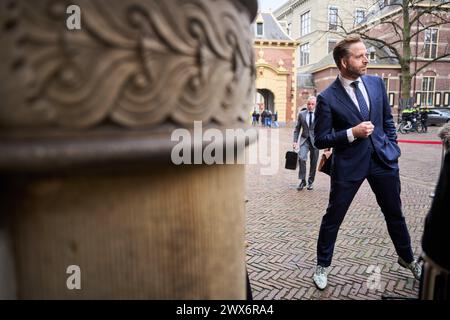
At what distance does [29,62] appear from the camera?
0.53 metres

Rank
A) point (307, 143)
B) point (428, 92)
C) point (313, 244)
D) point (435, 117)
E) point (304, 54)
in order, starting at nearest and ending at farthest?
point (313, 244) → point (307, 143) → point (435, 117) → point (428, 92) → point (304, 54)

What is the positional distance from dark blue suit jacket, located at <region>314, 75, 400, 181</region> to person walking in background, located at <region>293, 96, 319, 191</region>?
4.15 metres

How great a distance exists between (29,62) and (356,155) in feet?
8.23

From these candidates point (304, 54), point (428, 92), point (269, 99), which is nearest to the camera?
point (428, 92)

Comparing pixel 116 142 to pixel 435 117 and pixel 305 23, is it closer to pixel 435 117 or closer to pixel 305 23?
pixel 435 117

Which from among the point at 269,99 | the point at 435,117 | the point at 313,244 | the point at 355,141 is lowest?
the point at 313,244

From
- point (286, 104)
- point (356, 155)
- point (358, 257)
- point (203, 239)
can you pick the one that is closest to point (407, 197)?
point (358, 257)

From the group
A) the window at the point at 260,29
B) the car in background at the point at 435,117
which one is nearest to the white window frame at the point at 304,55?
the window at the point at 260,29

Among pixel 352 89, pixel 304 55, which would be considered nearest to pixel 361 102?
pixel 352 89

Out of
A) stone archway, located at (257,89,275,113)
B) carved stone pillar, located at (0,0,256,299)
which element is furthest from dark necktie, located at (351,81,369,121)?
stone archway, located at (257,89,275,113)

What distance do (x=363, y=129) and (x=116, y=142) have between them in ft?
7.61

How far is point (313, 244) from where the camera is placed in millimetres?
3889

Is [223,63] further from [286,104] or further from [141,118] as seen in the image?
[286,104]

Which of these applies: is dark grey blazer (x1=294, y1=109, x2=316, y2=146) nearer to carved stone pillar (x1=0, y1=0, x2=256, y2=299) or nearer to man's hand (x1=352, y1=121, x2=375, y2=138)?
man's hand (x1=352, y1=121, x2=375, y2=138)
